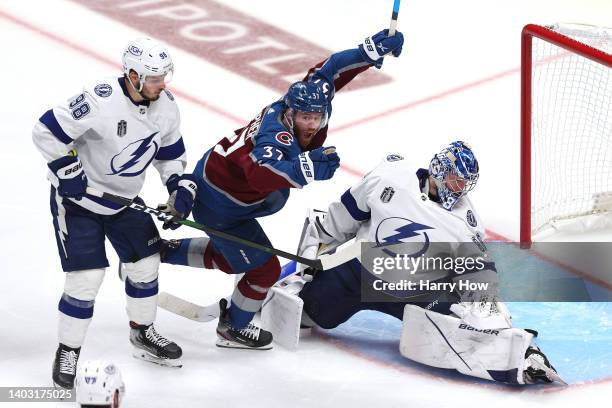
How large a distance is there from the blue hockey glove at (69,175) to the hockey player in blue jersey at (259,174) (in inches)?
22.8

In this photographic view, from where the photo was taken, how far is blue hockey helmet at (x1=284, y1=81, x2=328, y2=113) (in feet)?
16.9

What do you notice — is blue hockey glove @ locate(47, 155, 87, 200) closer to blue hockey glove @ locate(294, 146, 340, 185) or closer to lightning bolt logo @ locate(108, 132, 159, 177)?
lightning bolt logo @ locate(108, 132, 159, 177)

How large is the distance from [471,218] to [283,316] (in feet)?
2.50

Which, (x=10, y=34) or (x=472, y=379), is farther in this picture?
(x=10, y=34)

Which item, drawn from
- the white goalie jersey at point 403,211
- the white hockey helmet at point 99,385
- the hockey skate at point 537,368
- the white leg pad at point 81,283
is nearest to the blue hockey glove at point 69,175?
the white leg pad at point 81,283

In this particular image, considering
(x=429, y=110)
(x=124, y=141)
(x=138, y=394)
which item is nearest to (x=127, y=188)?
(x=124, y=141)

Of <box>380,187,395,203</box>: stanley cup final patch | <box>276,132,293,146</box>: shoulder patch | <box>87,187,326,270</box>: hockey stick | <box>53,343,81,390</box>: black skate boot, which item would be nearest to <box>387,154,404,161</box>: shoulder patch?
<box>380,187,395,203</box>: stanley cup final patch

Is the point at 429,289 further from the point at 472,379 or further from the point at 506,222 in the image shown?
the point at 506,222

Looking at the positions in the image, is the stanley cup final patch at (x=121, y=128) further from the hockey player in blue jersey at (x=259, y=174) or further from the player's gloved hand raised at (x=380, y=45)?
the player's gloved hand raised at (x=380, y=45)

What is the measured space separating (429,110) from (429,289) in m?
2.14

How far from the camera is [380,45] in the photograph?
5.59 m

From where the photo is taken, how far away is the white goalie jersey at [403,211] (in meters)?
5.49

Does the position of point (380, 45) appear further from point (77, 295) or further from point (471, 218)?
point (77, 295)

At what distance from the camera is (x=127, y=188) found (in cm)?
522
